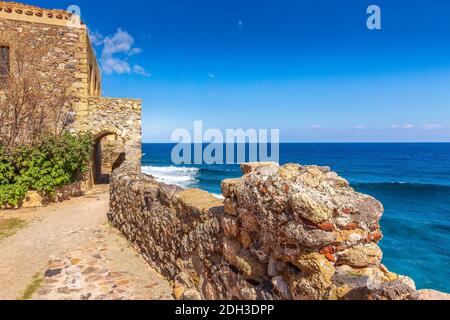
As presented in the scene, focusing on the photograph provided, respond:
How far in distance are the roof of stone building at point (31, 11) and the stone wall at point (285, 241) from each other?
11.4 metres

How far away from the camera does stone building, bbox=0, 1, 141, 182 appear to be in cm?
1120

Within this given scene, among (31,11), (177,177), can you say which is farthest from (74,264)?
(177,177)

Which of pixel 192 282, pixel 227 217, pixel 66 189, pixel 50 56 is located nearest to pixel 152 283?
pixel 192 282

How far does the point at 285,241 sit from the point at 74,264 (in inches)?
186

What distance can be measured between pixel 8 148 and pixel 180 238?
29.6 ft

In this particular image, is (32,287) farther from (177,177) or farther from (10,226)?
(177,177)

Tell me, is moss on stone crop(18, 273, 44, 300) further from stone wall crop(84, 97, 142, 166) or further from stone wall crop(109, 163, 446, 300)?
stone wall crop(84, 97, 142, 166)

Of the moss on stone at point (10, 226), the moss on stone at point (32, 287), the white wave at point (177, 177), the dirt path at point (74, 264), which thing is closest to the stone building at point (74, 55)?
the moss on stone at point (10, 226)

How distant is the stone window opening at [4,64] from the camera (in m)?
11.2

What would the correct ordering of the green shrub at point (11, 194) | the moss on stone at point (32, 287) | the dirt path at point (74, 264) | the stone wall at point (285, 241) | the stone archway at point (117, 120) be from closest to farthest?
the stone wall at point (285, 241)
the moss on stone at point (32, 287)
the dirt path at point (74, 264)
the green shrub at point (11, 194)
the stone archway at point (117, 120)

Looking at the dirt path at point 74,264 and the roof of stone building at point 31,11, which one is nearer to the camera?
the dirt path at point 74,264

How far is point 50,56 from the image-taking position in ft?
38.3

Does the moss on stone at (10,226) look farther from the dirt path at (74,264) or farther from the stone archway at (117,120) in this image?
the stone archway at (117,120)

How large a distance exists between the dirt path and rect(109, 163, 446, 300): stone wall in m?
0.99
